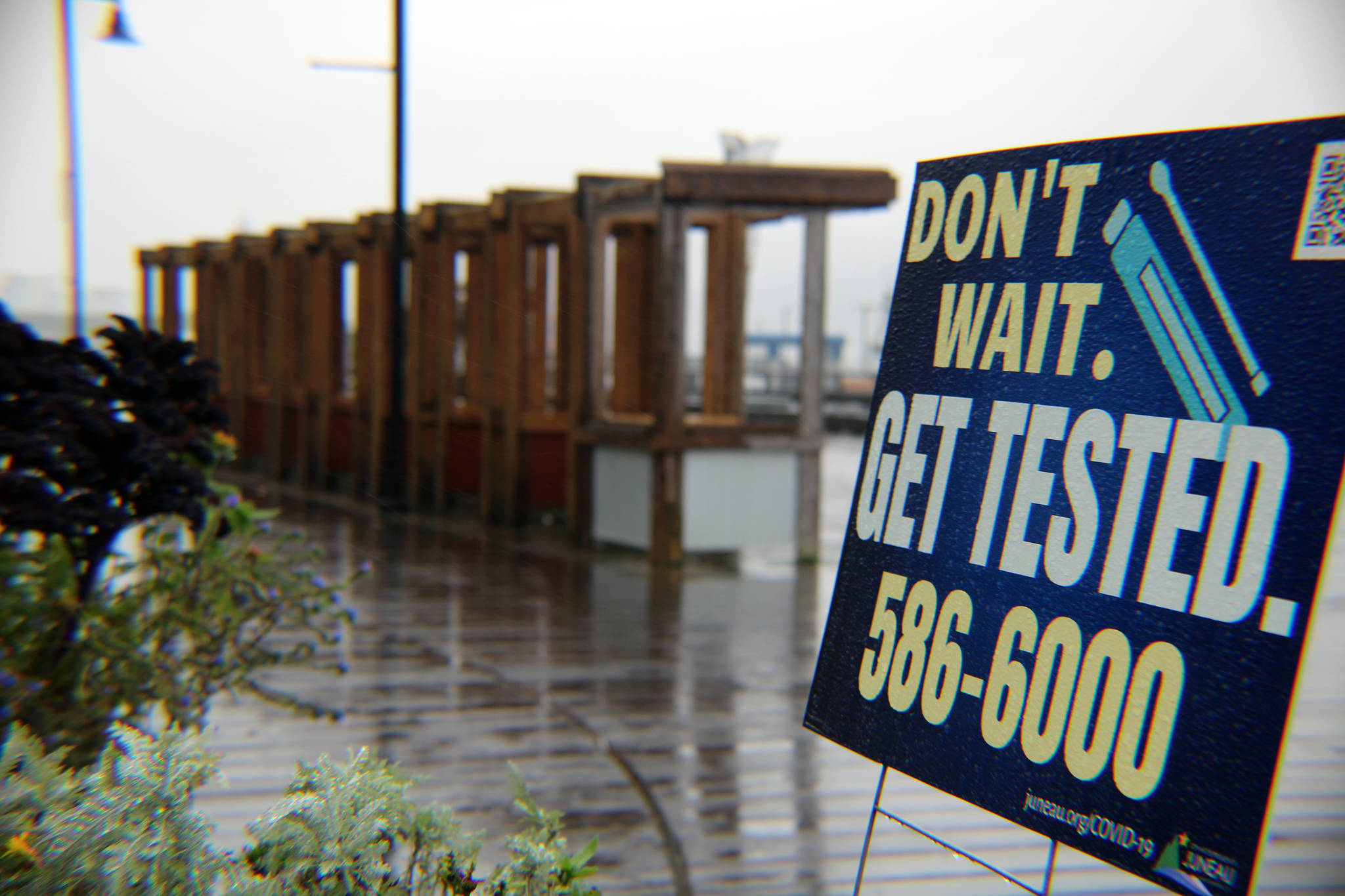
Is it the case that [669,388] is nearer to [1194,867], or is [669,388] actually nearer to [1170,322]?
[1170,322]

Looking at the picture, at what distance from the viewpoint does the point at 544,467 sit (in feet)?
35.7

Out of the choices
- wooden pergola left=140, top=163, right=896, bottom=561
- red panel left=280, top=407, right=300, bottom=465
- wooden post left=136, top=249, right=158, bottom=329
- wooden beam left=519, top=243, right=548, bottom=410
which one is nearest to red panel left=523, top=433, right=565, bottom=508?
wooden pergola left=140, top=163, right=896, bottom=561

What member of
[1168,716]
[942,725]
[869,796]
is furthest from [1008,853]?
[1168,716]

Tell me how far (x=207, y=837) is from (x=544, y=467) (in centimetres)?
955

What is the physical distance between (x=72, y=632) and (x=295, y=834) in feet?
6.01

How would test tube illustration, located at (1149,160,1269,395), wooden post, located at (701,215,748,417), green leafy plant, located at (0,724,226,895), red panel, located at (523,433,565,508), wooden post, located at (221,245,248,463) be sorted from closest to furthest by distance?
green leafy plant, located at (0,724,226,895) → test tube illustration, located at (1149,160,1269,395) → wooden post, located at (701,215,748,417) → red panel, located at (523,433,565,508) → wooden post, located at (221,245,248,463)

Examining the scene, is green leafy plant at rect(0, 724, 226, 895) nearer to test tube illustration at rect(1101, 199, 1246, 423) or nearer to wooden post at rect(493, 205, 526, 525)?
test tube illustration at rect(1101, 199, 1246, 423)

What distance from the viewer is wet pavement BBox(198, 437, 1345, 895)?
11.1ft

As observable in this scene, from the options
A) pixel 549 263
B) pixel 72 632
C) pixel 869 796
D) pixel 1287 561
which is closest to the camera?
pixel 1287 561

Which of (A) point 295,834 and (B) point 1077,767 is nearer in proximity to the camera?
(A) point 295,834

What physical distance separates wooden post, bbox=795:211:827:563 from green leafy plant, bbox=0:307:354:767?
5.48 meters

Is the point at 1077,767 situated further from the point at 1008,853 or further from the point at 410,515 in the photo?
the point at 410,515

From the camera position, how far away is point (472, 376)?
469 inches

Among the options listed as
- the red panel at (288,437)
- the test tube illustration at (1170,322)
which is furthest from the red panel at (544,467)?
the test tube illustration at (1170,322)
